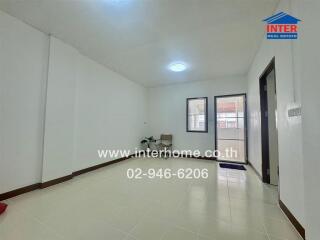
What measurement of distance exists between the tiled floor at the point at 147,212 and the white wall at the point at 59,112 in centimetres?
43

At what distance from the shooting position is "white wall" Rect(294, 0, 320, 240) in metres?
1.13

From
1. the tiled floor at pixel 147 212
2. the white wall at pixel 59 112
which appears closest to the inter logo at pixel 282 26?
the tiled floor at pixel 147 212

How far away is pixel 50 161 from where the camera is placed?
273cm

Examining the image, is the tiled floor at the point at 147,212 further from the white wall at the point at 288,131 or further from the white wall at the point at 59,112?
the white wall at the point at 59,112

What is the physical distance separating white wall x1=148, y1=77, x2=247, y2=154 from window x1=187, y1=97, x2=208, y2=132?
0.14 meters

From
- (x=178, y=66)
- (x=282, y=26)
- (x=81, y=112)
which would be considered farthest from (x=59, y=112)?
(x=282, y=26)

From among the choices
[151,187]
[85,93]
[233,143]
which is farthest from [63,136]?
[233,143]

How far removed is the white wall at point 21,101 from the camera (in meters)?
2.21

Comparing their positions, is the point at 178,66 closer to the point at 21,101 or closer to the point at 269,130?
the point at 269,130

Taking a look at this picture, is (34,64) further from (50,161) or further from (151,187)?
(151,187)

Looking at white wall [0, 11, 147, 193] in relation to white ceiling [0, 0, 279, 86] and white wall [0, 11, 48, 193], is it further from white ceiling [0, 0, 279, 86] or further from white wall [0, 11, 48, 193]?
white ceiling [0, 0, 279, 86]

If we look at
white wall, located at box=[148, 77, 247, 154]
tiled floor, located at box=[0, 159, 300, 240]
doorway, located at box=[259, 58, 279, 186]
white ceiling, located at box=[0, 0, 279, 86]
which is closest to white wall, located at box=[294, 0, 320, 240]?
tiled floor, located at box=[0, 159, 300, 240]

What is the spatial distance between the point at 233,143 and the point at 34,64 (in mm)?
5630

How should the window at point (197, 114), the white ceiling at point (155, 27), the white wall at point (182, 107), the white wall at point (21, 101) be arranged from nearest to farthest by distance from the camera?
the white ceiling at point (155, 27) < the white wall at point (21, 101) < the white wall at point (182, 107) < the window at point (197, 114)
